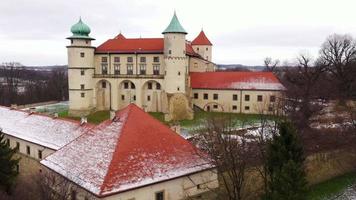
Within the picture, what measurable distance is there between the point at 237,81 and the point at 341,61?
1884 centimetres

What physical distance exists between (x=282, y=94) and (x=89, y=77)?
2678 cm

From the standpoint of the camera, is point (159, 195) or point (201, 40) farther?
point (201, 40)

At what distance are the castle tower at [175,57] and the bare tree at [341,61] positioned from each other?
2074 centimetres

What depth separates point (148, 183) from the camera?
1781cm

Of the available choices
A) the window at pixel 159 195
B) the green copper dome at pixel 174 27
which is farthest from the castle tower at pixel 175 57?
the window at pixel 159 195

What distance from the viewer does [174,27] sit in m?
47.0

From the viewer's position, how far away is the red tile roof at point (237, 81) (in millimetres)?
48769

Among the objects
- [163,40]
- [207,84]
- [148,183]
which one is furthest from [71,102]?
[148,183]

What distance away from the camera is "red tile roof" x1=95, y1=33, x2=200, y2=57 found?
166ft

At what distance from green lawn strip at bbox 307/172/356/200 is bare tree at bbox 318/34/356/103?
784 inches

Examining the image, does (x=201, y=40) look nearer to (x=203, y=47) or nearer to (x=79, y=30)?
(x=203, y=47)

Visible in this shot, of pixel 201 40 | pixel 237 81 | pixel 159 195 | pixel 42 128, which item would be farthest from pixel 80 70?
pixel 159 195

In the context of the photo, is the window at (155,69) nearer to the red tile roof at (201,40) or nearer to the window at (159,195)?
the red tile roof at (201,40)

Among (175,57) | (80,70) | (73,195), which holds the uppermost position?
(175,57)
